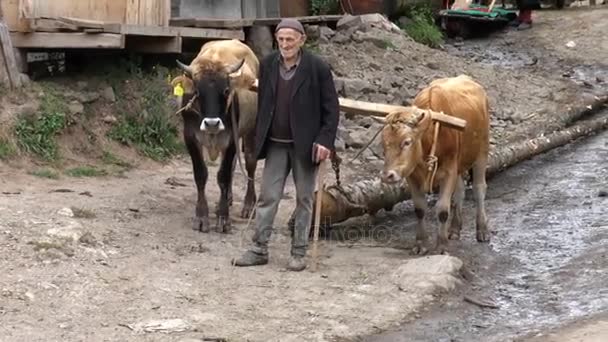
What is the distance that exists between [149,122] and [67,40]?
5.03ft

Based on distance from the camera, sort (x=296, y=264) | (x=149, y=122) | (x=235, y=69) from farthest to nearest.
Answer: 1. (x=149, y=122)
2. (x=235, y=69)
3. (x=296, y=264)

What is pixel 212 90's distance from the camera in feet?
31.3

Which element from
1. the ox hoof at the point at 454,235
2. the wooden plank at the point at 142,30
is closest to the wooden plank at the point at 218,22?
the wooden plank at the point at 142,30

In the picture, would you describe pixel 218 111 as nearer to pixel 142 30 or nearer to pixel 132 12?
pixel 142 30

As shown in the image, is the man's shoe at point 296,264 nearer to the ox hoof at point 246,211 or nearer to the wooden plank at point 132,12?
the ox hoof at point 246,211

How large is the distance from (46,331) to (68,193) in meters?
3.70

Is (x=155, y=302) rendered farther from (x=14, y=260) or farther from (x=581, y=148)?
(x=581, y=148)

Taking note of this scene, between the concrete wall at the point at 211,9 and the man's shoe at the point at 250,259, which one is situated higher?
the concrete wall at the point at 211,9

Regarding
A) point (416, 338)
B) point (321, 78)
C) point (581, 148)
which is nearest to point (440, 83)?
point (321, 78)

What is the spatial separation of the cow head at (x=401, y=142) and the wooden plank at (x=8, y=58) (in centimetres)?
522

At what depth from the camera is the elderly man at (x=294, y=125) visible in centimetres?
853

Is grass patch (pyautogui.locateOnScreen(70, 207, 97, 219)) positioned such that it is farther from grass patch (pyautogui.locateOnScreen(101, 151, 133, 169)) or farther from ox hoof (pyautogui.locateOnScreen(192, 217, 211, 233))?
grass patch (pyautogui.locateOnScreen(101, 151, 133, 169))

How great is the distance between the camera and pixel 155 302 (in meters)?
7.71

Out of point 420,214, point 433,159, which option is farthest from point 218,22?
point 433,159
